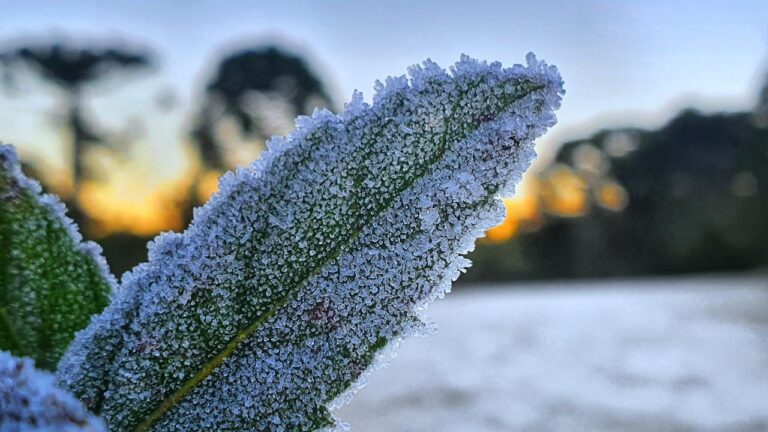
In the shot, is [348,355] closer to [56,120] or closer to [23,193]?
[23,193]

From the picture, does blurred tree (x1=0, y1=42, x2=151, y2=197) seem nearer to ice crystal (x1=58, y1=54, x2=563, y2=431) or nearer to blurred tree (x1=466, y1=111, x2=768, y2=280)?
blurred tree (x1=466, y1=111, x2=768, y2=280)

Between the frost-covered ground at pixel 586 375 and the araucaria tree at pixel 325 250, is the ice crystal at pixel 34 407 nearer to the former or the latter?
the araucaria tree at pixel 325 250

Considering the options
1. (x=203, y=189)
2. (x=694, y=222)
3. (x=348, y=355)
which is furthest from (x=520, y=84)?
(x=694, y=222)

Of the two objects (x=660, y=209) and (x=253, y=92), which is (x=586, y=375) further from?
(x=660, y=209)

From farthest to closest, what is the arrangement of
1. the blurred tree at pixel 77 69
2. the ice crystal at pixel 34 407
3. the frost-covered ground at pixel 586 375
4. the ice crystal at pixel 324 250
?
the blurred tree at pixel 77 69 → the frost-covered ground at pixel 586 375 → the ice crystal at pixel 324 250 → the ice crystal at pixel 34 407

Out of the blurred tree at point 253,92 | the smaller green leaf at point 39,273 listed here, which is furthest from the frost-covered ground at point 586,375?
the blurred tree at point 253,92

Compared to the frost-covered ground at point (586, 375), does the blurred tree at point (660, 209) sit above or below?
above
